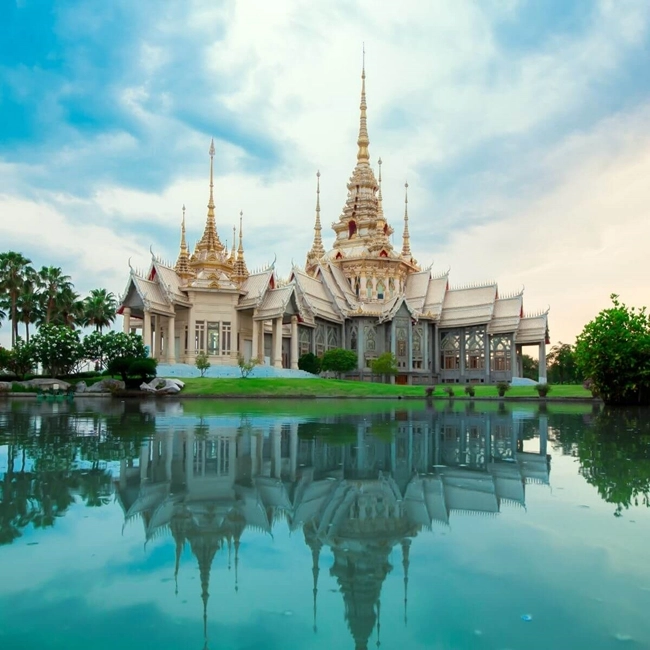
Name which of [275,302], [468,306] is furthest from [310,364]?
[468,306]

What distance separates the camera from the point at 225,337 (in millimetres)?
45812

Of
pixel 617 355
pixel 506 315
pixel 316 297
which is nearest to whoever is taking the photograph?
pixel 617 355

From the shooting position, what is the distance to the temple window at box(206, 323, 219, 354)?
4553cm

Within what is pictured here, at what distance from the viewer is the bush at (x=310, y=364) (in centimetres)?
4975

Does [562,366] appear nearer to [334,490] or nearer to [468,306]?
[468,306]

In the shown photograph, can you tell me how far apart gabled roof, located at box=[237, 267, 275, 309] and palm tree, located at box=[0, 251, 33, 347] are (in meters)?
16.6

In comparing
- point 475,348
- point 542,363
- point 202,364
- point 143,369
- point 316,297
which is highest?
Answer: point 316,297

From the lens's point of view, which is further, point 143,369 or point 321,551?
point 143,369

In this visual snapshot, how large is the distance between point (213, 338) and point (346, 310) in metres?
15.0

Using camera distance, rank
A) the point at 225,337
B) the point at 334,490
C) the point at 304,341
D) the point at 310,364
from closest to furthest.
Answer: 1. the point at 334,490
2. the point at 225,337
3. the point at 310,364
4. the point at 304,341

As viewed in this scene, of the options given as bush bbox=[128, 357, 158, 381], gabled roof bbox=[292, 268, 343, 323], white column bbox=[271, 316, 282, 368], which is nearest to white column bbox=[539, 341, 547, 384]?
gabled roof bbox=[292, 268, 343, 323]

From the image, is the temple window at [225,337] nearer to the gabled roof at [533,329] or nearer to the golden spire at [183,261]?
the golden spire at [183,261]

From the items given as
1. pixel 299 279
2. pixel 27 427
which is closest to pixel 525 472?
pixel 27 427

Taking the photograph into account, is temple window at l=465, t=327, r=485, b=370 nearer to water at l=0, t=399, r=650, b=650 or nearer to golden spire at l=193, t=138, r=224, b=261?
golden spire at l=193, t=138, r=224, b=261
